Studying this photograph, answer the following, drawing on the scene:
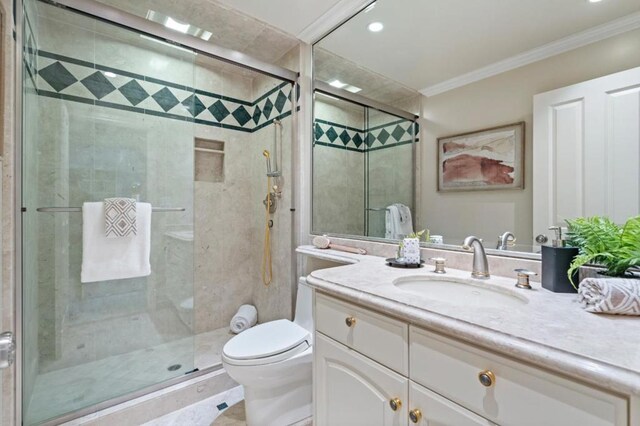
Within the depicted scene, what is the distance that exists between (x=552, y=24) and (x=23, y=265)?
2444 millimetres

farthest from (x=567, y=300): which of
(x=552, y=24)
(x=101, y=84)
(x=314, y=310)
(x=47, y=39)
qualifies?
(x=47, y=39)

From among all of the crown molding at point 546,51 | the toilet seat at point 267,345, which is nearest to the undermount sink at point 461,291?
the toilet seat at point 267,345

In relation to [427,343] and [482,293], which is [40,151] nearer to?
[427,343]

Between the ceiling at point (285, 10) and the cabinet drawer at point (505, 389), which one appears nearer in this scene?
the cabinet drawer at point (505, 389)

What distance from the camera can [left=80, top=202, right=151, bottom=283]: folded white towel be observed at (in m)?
1.64

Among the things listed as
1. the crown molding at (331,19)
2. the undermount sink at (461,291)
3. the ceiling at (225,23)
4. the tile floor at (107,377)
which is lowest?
the tile floor at (107,377)

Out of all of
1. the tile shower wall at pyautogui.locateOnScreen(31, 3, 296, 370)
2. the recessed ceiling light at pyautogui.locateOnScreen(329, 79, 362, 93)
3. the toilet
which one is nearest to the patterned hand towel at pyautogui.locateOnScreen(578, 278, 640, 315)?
the toilet

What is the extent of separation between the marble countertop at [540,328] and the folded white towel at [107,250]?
4.47ft

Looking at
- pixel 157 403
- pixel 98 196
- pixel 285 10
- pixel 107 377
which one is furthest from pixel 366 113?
pixel 107 377

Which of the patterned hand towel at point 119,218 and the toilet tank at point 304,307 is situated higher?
the patterned hand towel at point 119,218

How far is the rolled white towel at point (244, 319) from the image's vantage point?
2410 mm

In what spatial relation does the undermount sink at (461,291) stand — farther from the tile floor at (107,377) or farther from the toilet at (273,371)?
the tile floor at (107,377)

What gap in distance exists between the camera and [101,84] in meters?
1.80

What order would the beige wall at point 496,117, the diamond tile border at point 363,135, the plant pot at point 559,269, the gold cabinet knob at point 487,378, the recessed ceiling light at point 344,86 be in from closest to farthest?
the gold cabinet knob at point 487,378 < the plant pot at point 559,269 < the beige wall at point 496,117 < the diamond tile border at point 363,135 < the recessed ceiling light at point 344,86
